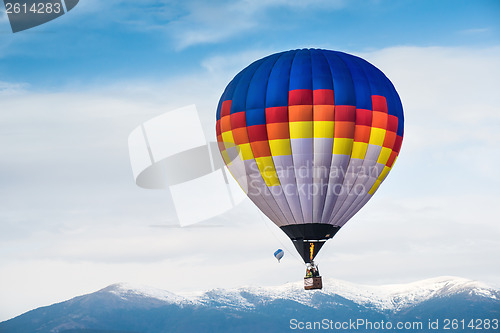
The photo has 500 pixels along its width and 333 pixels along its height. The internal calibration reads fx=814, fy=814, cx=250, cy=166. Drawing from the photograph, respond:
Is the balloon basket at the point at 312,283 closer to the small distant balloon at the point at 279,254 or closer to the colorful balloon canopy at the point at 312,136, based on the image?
the colorful balloon canopy at the point at 312,136

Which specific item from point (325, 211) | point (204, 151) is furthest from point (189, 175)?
point (325, 211)

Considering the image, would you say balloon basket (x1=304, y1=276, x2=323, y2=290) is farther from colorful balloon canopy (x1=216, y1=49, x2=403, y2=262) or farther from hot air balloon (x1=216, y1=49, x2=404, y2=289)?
colorful balloon canopy (x1=216, y1=49, x2=403, y2=262)

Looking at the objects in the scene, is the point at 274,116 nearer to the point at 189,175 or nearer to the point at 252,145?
the point at 252,145

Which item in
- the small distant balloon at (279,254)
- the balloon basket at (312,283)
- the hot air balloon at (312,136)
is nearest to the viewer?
the balloon basket at (312,283)

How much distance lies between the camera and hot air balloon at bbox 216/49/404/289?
150 feet

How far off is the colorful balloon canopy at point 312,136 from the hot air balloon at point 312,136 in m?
0.06

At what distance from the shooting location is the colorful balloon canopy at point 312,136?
150ft

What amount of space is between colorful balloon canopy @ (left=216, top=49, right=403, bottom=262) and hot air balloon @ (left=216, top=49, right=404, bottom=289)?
6cm

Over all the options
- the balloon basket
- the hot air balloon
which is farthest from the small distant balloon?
the balloon basket

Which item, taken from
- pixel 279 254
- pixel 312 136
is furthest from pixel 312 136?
pixel 279 254

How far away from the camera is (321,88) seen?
45.6 metres

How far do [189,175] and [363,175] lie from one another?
19174 mm

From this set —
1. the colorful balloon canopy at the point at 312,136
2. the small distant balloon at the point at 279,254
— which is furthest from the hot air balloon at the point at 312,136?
the small distant balloon at the point at 279,254

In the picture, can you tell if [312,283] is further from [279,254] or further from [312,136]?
[312,136]
